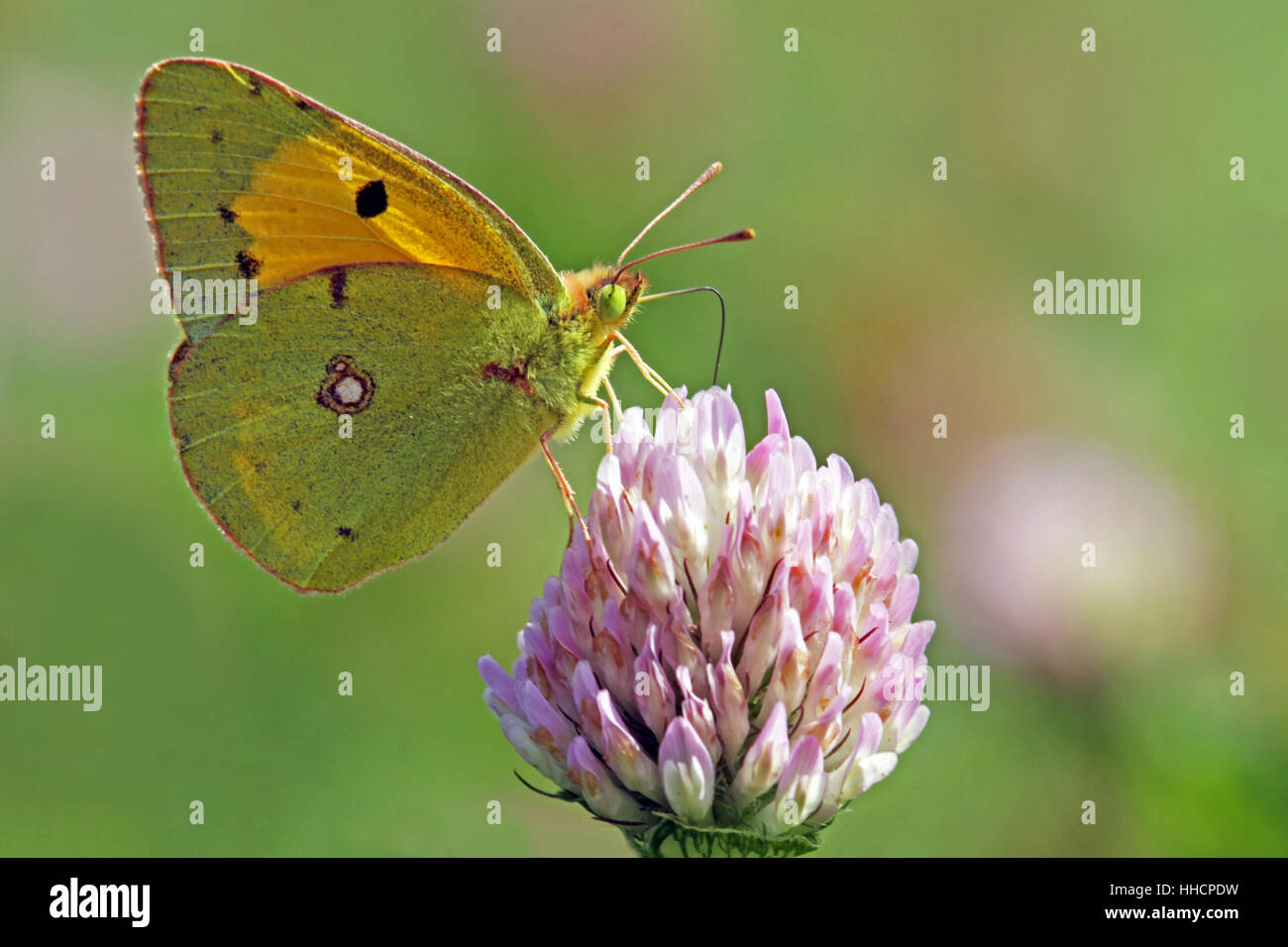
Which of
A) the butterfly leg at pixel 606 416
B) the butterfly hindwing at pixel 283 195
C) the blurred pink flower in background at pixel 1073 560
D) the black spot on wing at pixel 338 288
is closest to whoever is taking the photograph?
the butterfly leg at pixel 606 416

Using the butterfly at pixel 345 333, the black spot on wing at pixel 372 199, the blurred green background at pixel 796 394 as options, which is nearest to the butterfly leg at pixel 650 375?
the butterfly at pixel 345 333

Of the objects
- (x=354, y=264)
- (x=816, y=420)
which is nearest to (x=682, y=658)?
(x=354, y=264)

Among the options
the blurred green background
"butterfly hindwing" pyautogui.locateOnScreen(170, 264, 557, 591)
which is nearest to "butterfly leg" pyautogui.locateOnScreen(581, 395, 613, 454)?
"butterfly hindwing" pyautogui.locateOnScreen(170, 264, 557, 591)

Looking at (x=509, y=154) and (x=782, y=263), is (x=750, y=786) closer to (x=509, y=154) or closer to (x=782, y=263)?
(x=782, y=263)

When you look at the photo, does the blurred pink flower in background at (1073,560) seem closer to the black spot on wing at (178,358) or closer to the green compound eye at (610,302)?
the green compound eye at (610,302)

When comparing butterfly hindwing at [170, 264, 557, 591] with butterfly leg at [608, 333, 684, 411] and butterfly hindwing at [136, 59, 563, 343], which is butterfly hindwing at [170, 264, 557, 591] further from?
butterfly leg at [608, 333, 684, 411]

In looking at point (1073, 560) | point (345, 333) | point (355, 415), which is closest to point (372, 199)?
point (345, 333)
